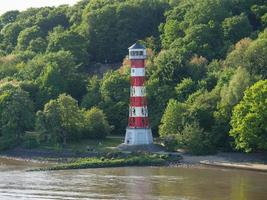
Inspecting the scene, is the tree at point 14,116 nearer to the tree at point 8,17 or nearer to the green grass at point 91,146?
the green grass at point 91,146

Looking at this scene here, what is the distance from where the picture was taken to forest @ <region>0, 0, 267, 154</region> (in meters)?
72.8

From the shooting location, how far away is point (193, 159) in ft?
230

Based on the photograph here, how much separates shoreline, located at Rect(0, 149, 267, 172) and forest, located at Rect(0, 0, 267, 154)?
1.03m

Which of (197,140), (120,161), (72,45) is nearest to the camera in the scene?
(120,161)

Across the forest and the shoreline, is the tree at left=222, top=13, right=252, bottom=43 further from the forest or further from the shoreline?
the shoreline

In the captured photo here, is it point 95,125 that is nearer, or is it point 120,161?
point 120,161

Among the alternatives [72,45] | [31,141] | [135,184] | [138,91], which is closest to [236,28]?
[72,45]

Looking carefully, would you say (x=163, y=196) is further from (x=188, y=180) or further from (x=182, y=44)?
(x=182, y=44)

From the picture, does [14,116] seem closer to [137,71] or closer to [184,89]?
[137,71]

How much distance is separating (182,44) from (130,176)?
3375cm

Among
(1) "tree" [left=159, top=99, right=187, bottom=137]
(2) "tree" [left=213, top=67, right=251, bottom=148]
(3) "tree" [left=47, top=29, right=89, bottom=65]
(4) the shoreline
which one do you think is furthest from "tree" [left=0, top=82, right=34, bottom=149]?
(3) "tree" [left=47, top=29, right=89, bottom=65]

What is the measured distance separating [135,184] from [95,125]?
21.7 m

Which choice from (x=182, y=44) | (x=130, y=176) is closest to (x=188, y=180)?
(x=130, y=176)

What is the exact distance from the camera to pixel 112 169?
219 ft
